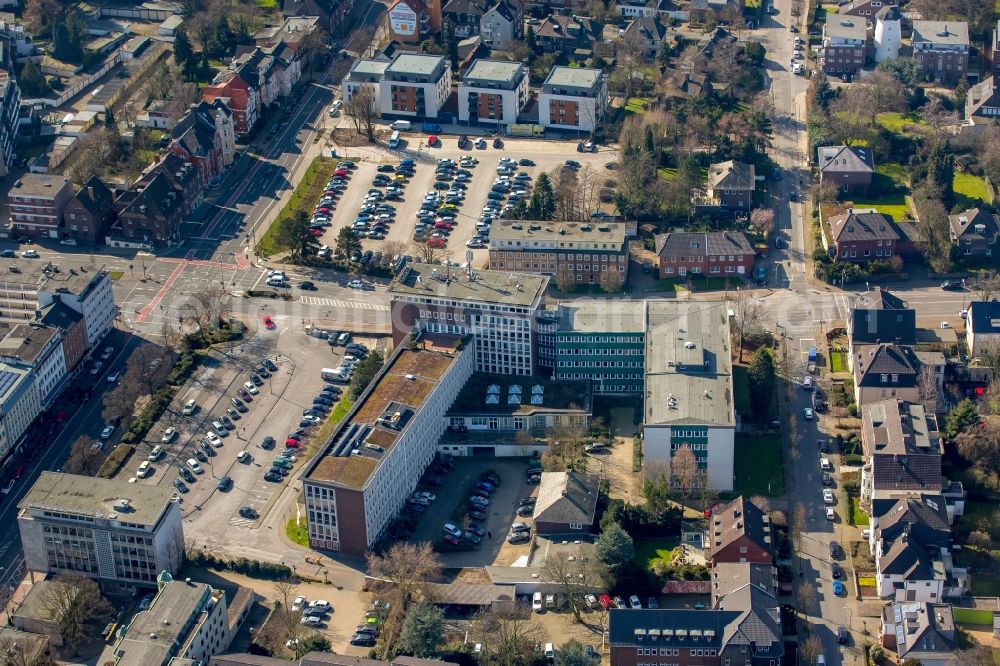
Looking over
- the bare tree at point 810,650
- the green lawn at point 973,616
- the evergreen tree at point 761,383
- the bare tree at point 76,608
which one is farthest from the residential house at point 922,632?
the bare tree at point 76,608

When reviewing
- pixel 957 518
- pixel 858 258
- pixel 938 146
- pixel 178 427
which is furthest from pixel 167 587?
pixel 938 146

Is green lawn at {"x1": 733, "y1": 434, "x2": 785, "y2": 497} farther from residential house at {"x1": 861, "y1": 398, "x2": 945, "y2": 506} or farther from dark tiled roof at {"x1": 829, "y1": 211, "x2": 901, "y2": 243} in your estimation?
dark tiled roof at {"x1": 829, "y1": 211, "x2": 901, "y2": 243}

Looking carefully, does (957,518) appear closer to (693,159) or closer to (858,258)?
(858,258)

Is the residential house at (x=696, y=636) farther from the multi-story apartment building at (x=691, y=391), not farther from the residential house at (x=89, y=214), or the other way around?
the residential house at (x=89, y=214)

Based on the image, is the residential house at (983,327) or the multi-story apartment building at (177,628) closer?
the multi-story apartment building at (177,628)

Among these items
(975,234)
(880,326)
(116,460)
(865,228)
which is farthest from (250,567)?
(975,234)

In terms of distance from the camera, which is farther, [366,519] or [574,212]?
[574,212]

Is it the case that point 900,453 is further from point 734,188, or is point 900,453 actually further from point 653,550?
point 734,188
